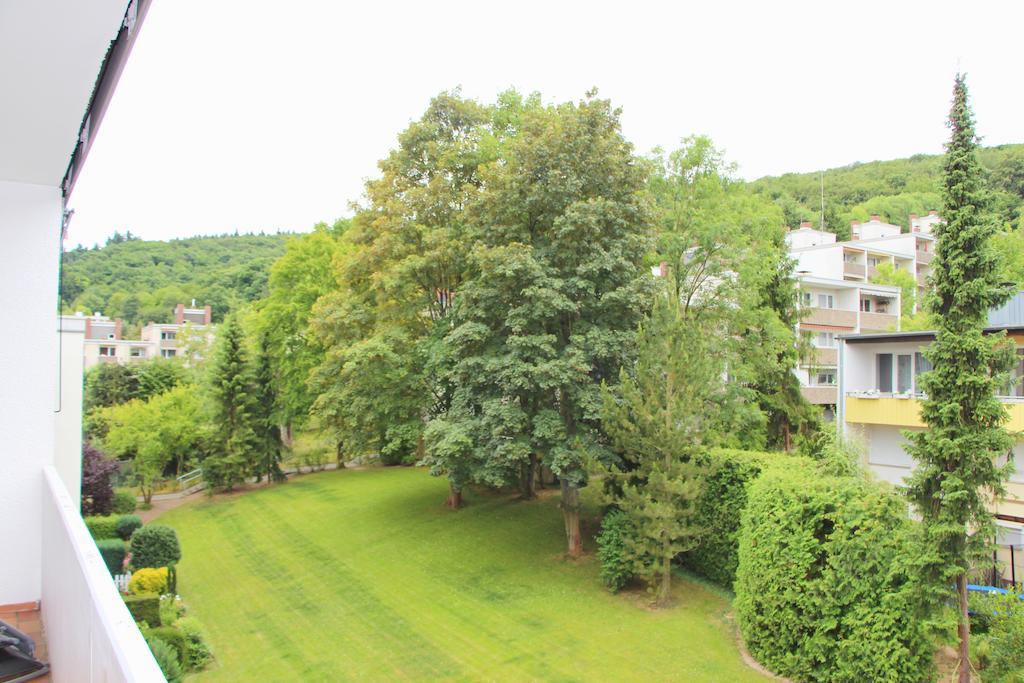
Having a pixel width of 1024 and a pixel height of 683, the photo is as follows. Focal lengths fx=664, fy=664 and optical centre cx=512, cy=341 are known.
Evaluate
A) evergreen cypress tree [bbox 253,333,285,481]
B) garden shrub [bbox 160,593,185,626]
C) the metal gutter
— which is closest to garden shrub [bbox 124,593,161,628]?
garden shrub [bbox 160,593,185,626]

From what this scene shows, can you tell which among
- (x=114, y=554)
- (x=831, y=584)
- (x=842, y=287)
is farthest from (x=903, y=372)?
(x=114, y=554)

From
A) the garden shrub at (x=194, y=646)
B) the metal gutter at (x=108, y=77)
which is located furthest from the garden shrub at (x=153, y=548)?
the metal gutter at (x=108, y=77)

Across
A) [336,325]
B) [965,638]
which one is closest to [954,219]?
[965,638]

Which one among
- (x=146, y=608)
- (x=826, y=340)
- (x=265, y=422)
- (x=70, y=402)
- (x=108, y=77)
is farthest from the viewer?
(x=826, y=340)

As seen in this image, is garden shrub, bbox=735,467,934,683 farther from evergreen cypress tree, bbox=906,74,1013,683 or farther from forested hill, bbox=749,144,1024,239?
forested hill, bbox=749,144,1024,239

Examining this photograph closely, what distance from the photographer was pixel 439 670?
11023mm

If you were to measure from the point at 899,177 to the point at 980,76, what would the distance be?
158 feet

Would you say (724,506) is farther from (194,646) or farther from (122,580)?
(122,580)

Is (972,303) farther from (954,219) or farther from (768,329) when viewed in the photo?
(768,329)

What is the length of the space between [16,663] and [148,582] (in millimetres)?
12009

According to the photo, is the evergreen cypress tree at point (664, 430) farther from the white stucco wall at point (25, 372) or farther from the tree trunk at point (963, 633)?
the white stucco wall at point (25, 372)

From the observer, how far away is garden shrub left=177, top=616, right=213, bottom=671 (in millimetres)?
11289

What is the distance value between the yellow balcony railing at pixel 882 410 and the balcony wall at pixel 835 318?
15.6 meters

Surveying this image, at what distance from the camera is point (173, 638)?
1061 cm
